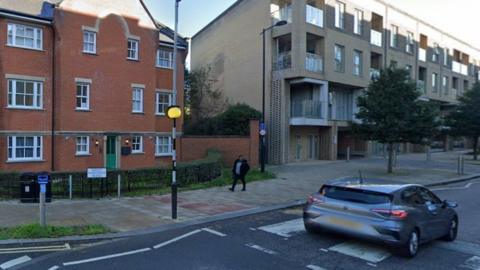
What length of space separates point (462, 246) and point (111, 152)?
62.1ft

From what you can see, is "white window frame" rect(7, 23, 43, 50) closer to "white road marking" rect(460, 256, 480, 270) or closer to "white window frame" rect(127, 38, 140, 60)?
"white window frame" rect(127, 38, 140, 60)

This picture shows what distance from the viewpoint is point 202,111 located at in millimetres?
34969

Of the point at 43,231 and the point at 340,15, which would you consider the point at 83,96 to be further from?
the point at 340,15

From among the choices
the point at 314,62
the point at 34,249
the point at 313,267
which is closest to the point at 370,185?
the point at 313,267

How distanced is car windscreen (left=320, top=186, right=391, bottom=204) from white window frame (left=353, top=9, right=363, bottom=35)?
26.0m

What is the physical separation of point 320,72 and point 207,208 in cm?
1906

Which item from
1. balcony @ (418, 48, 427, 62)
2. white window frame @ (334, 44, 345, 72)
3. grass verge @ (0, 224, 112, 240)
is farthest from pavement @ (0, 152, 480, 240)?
balcony @ (418, 48, 427, 62)

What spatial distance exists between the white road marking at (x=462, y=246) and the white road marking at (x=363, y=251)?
163 centimetres

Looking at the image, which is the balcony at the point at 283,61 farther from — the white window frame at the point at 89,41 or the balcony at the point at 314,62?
the white window frame at the point at 89,41

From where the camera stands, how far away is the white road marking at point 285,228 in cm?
924

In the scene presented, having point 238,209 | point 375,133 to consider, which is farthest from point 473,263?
point 375,133

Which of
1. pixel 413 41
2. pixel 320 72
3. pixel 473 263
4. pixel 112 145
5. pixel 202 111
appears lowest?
pixel 473 263

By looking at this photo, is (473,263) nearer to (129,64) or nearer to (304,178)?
(304,178)

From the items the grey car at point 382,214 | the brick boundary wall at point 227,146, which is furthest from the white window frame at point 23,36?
the grey car at point 382,214
